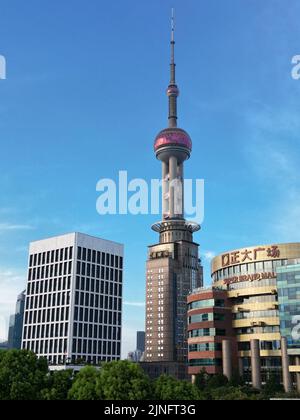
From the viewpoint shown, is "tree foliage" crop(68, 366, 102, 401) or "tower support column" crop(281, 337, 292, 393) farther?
"tower support column" crop(281, 337, 292, 393)

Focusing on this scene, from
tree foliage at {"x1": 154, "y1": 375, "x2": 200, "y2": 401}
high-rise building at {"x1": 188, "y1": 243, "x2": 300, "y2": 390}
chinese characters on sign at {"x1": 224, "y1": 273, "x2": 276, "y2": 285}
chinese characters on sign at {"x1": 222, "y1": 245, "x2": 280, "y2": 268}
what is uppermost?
chinese characters on sign at {"x1": 222, "y1": 245, "x2": 280, "y2": 268}

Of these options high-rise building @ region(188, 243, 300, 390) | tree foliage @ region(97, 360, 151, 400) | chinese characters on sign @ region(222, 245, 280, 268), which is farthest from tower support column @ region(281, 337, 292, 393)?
tree foliage @ region(97, 360, 151, 400)

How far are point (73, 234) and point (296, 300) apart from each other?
245ft

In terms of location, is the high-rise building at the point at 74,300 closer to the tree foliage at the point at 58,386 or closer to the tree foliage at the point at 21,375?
the tree foliage at the point at 21,375

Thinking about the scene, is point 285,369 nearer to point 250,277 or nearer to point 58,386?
point 250,277

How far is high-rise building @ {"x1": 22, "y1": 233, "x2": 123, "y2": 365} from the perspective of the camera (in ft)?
490

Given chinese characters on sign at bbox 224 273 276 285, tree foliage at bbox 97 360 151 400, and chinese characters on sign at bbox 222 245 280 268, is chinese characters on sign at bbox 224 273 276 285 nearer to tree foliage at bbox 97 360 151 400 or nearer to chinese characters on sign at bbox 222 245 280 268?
chinese characters on sign at bbox 222 245 280 268

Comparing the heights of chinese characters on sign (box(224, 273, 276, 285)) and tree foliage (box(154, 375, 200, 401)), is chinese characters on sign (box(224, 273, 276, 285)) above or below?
above

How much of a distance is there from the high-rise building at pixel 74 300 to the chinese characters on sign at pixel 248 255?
46828mm

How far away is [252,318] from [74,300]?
188ft

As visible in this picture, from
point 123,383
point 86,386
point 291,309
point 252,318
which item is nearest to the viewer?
point 123,383

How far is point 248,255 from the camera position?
127 m

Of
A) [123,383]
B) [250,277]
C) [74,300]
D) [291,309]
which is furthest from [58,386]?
[74,300]
